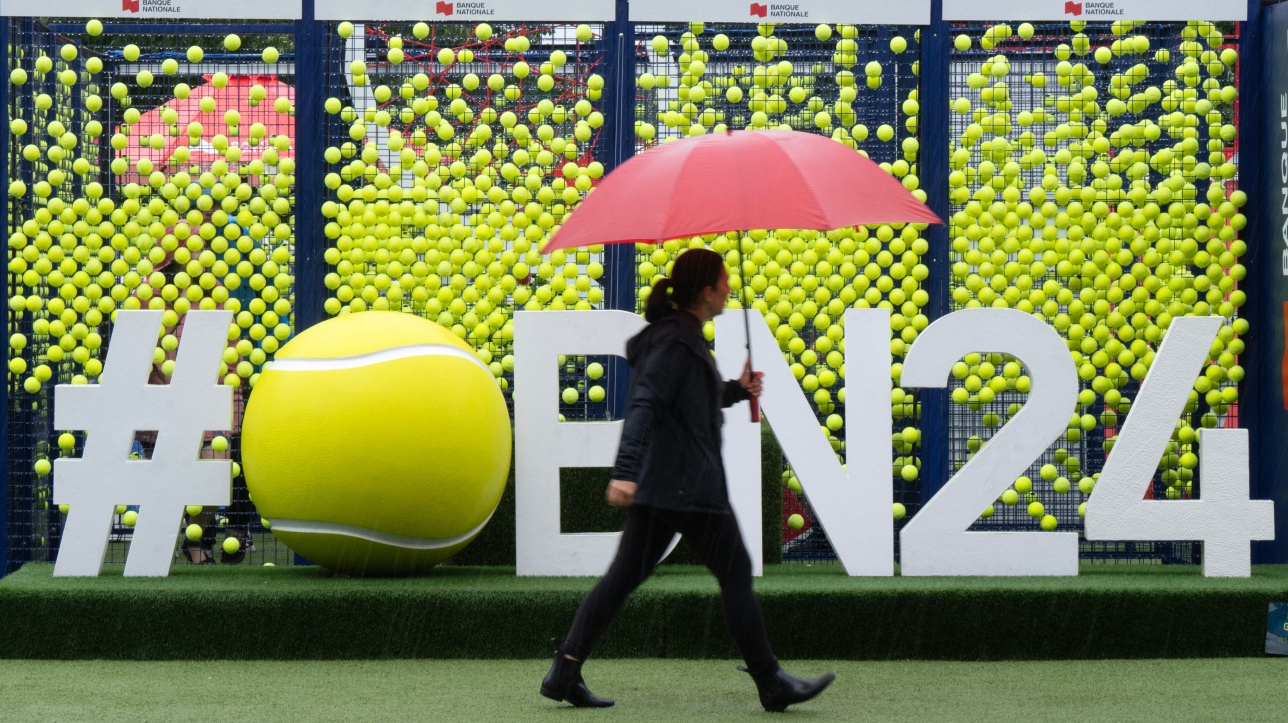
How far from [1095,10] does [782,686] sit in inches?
160

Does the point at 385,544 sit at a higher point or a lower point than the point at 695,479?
lower

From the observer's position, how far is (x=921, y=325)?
677 centimetres

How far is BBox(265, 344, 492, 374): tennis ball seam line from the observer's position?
5.57 meters

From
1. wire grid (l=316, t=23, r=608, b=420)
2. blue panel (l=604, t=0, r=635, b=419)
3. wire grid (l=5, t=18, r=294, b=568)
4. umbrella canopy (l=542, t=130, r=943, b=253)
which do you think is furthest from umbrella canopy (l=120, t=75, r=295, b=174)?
umbrella canopy (l=542, t=130, r=943, b=253)

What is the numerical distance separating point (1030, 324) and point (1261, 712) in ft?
6.93

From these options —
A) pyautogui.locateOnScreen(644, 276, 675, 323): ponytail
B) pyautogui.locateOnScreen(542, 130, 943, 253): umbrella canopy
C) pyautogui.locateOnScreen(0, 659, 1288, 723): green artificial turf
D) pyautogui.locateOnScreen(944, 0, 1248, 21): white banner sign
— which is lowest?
pyautogui.locateOnScreen(0, 659, 1288, 723): green artificial turf

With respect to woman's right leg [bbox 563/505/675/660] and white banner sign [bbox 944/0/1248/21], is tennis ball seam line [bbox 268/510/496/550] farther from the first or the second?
white banner sign [bbox 944/0/1248/21]

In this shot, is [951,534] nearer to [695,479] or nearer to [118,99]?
[695,479]

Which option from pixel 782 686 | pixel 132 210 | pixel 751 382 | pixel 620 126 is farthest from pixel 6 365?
pixel 782 686

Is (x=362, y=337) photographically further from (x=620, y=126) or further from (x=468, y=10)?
(x=468, y=10)

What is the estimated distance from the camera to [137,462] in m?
5.96

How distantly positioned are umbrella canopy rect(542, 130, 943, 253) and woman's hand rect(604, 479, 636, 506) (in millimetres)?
763

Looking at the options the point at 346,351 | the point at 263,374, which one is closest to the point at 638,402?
the point at 346,351

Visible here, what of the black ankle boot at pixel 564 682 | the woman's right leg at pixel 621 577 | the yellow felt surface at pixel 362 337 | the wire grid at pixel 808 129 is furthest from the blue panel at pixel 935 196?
the black ankle boot at pixel 564 682
